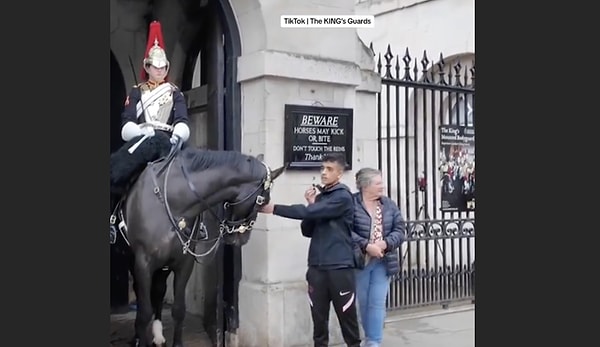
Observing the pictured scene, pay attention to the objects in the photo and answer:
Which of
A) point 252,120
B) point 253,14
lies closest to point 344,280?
point 252,120

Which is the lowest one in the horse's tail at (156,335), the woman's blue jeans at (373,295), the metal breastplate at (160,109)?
the horse's tail at (156,335)

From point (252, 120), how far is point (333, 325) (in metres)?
2.19

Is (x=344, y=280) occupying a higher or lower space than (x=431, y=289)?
higher

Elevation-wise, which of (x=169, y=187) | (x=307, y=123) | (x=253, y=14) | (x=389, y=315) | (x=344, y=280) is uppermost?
(x=253, y=14)

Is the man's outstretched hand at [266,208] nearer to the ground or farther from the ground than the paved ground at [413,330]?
farther from the ground

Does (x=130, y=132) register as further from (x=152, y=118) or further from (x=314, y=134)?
(x=314, y=134)

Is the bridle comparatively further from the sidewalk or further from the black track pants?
the sidewalk

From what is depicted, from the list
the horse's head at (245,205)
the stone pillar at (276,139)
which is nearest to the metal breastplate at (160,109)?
the horse's head at (245,205)

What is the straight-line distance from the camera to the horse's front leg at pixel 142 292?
211 inches

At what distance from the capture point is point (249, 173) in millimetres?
5523

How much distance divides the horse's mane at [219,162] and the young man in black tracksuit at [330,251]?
328 millimetres

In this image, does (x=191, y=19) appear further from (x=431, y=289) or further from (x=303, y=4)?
(x=431, y=289)

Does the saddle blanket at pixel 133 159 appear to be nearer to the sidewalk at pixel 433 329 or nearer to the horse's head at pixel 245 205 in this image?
the horse's head at pixel 245 205

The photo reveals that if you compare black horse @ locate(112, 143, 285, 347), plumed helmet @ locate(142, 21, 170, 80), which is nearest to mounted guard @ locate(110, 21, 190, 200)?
plumed helmet @ locate(142, 21, 170, 80)
